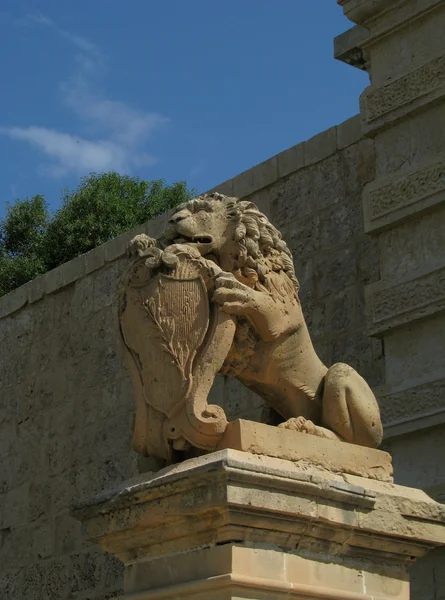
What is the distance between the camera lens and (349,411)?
4.75m

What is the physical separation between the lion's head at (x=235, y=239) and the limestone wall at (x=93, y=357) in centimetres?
261

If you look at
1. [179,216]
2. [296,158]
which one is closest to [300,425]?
[179,216]

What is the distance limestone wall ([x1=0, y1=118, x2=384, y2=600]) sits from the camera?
25.4ft

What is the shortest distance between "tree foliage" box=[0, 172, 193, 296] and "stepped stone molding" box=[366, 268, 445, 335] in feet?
47.0

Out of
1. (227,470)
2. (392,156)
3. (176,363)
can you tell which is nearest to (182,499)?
(227,470)

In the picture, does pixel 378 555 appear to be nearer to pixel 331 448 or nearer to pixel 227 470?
pixel 331 448

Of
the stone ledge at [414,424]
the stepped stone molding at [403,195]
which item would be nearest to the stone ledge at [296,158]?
the stepped stone molding at [403,195]

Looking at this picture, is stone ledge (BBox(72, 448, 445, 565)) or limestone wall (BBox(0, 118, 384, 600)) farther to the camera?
limestone wall (BBox(0, 118, 384, 600))

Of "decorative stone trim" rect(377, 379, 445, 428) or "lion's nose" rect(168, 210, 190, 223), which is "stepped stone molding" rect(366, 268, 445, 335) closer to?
"decorative stone trim" rect(377, 379, 445, 428)

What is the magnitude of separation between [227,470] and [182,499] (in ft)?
0.82

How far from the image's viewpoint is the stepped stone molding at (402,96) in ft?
23.7

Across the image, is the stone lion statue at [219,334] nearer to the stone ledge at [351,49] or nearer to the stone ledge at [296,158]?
the stone ledge at [296,158]

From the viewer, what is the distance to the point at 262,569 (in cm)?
411

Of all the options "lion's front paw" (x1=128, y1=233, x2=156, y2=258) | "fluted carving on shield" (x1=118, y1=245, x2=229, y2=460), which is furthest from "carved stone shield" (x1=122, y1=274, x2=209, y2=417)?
"lion's front paw" (x1=128, y1=233, x2=156, y2=258)
